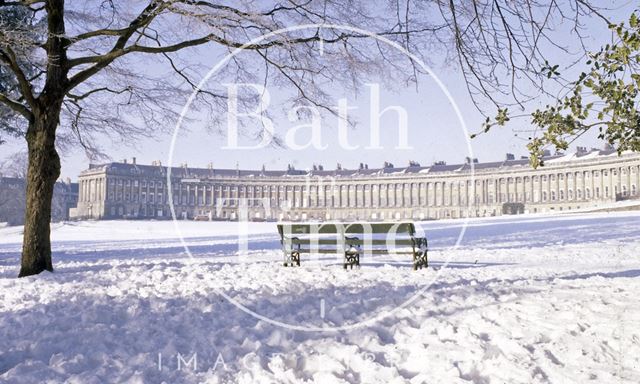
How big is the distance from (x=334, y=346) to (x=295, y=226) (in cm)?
652

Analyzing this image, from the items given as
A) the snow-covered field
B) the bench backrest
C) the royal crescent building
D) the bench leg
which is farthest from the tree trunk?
the royal crescent building

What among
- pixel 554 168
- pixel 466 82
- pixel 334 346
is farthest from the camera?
pixel 554 168

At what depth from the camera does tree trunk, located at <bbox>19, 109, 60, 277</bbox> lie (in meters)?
8.93

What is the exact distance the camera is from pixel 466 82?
535 centimetres

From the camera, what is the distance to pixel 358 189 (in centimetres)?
11650

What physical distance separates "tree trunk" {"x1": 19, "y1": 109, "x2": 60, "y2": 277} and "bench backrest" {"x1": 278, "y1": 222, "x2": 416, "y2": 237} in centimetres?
412

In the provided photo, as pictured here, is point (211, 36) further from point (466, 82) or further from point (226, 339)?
point (226, 339)

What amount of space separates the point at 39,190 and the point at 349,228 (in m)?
5.33

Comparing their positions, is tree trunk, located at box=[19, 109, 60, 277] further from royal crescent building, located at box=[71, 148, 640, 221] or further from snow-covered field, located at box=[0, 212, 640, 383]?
royal crescent building, located at box=[71, 148, 640, 221]

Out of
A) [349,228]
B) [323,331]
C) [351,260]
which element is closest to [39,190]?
[349,228]

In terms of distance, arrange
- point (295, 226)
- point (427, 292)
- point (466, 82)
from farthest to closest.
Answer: point (295, 226) → point (427, 292) → point (466, 82)

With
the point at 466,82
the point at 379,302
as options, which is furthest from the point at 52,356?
the point at 466,82

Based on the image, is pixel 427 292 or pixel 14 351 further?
pixel 427 292

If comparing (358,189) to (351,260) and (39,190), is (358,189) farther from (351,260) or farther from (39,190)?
(39,190)
